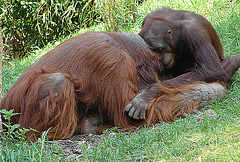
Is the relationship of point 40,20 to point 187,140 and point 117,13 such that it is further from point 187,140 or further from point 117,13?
point 187,140

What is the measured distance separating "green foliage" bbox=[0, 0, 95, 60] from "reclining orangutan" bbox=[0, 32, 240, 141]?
3.70 m

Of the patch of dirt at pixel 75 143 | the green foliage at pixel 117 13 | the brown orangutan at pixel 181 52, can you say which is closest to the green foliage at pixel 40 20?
the green foliage at pixel 117 13

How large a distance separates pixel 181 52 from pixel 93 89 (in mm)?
1013

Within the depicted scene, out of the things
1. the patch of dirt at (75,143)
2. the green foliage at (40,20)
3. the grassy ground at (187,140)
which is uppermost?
the green foliage at (40,20)

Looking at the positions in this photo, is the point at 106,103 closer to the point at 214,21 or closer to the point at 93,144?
the point at 93,144

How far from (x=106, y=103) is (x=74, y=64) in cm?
47

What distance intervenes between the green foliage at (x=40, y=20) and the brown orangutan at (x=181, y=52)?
3.54 metres

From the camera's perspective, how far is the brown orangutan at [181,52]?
3.26m

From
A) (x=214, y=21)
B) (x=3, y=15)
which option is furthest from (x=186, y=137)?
(x=3, y=15)

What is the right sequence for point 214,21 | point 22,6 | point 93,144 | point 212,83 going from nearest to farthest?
point 93,144 < point 212,83 < point 214,21 < point 22,6

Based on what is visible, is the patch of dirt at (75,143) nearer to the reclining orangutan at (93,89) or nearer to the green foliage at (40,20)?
the reclining orangutan at (93,89)

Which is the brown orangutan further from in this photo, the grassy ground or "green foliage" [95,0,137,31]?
"green foliage" [95,0,137,31]

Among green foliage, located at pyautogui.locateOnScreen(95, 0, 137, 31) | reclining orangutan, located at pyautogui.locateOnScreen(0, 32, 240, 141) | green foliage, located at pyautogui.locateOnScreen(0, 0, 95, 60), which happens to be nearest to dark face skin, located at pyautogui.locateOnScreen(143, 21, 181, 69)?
reclining orangutan, located at pyautogui.locateOnScreen(0, 32, 240, 141)

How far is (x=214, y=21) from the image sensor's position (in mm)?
5352
